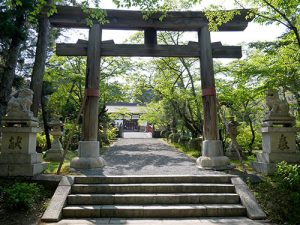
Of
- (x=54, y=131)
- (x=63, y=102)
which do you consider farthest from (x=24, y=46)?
(x=54, y=131)

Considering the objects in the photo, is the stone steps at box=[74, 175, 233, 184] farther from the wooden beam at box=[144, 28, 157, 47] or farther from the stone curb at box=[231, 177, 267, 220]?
the wooden beam at box=[144, 28, 157, 47]

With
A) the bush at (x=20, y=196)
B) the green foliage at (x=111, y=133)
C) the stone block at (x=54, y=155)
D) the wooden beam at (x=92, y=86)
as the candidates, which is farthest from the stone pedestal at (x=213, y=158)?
the green foliage at (x=111, y=133)

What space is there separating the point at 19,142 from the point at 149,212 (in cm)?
429

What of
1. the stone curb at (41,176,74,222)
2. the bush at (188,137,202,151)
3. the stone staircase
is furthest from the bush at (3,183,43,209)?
the bush at (188,137,202,151)

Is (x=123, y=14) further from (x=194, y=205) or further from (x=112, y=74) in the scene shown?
(x=112, y=74)

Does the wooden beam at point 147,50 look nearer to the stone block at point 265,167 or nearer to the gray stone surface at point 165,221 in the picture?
the stone block at point 265,167

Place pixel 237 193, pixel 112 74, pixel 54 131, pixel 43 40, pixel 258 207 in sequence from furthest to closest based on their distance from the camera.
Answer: pixel 112 74 < pixel 54 131 < pixel 43 40 < pixel 237 193 < pixel 258 207

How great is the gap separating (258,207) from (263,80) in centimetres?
674

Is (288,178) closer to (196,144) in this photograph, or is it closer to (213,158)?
(213,158)

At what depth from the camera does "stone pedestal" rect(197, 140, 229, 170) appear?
866 cm

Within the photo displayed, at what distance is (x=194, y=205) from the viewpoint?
620 cm

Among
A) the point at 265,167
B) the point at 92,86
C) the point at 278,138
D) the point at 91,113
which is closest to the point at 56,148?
the point at 91,113

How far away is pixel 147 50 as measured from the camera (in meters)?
9.52

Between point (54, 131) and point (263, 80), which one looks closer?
point (263, 80)
